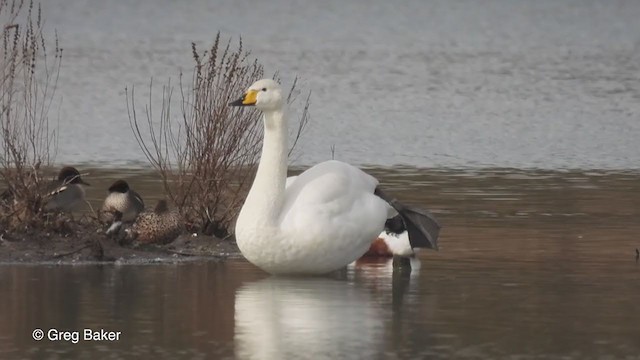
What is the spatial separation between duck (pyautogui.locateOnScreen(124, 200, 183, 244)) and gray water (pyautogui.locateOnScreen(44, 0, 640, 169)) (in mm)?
5558

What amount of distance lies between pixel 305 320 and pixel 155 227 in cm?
291

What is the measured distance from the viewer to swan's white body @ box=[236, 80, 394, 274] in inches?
454

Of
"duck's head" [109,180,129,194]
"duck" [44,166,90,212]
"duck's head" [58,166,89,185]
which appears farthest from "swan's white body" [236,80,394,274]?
"duck's head" [58,166,89,185]

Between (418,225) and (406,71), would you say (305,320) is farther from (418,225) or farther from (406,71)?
(406,71)

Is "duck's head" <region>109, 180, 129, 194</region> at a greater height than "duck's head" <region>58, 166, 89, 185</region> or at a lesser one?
lesser

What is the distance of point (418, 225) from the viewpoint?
1248 centimetres

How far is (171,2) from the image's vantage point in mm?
64000

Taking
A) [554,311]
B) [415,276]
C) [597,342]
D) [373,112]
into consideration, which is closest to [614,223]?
[415,276]

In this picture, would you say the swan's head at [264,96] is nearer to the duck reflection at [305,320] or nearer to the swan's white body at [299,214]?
the swan's white body at [299,214]

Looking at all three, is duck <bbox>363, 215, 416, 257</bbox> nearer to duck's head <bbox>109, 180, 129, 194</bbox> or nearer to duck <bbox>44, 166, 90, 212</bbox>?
duck's head <bbox>109, 180, 129, 194</bbox>

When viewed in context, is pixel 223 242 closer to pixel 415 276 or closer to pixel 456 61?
pixel 415 276

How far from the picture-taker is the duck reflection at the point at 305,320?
9164 millimetres

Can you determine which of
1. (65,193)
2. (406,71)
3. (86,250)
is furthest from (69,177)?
(406,71)

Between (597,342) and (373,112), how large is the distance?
17.6 m
